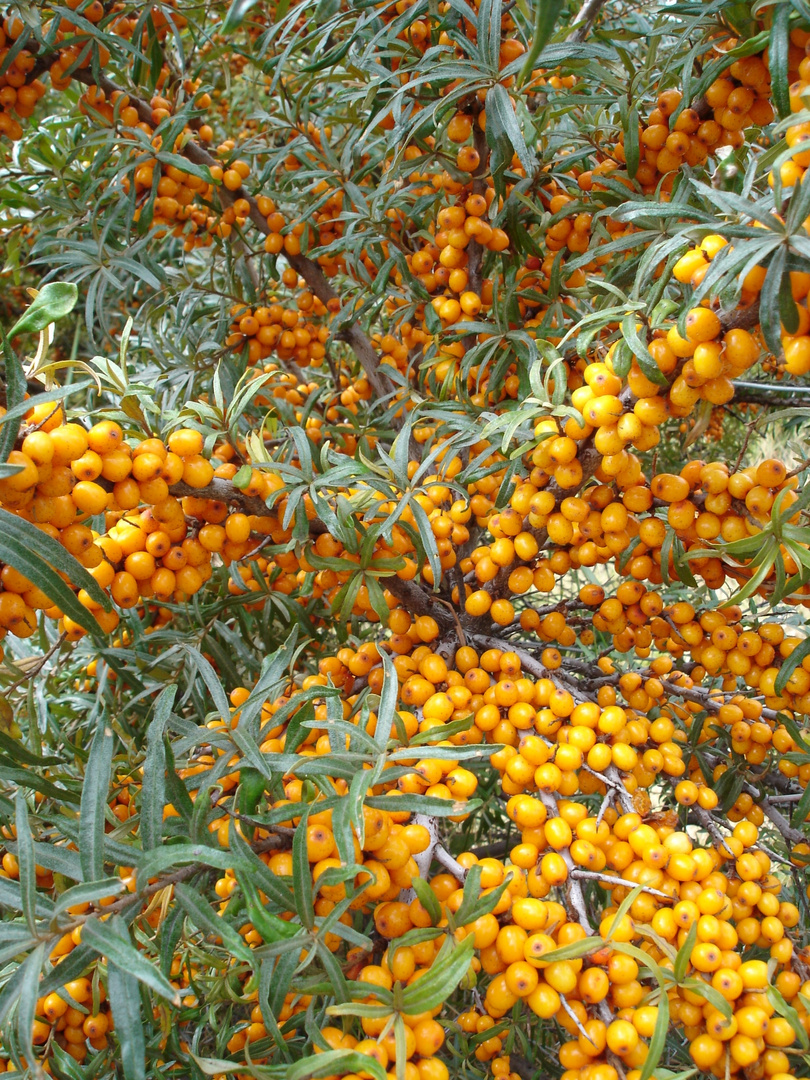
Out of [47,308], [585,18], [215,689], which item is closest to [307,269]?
[585,18]

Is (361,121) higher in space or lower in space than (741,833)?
higher

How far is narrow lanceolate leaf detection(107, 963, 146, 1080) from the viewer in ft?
2.15

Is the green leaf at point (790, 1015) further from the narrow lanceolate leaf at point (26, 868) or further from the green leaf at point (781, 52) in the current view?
the green leaf at point (781, 52)

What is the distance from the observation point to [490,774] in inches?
79.2

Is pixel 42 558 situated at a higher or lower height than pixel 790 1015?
higher

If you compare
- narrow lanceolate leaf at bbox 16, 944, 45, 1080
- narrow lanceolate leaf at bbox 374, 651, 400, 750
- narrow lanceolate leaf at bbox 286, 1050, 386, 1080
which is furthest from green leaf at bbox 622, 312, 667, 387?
narrow lanceolate leaf at bbox 16, 944, 45, 1080

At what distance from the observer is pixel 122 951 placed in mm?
659

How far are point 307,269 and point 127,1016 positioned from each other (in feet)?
6.17

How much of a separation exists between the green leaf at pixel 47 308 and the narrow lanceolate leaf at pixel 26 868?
0.53 metres

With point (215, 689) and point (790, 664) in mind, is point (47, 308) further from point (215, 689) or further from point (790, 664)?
point (790, 664)

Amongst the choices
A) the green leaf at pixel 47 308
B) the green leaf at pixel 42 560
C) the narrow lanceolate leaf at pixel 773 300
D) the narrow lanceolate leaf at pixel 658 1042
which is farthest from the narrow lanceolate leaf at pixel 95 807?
the narrow lanceolate leaf at pixel 773 300

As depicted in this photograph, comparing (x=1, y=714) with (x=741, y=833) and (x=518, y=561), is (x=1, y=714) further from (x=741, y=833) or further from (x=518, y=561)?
(x=741, y=833)

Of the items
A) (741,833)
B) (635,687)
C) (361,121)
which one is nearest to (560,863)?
(741,833)

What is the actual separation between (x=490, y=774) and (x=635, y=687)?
2.83ft
